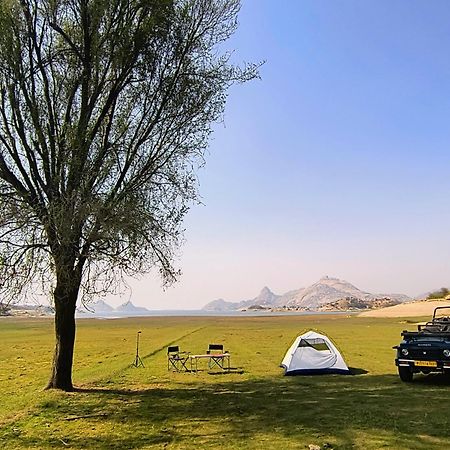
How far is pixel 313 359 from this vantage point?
21.1 metres

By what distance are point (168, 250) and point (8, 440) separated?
7.42 metres

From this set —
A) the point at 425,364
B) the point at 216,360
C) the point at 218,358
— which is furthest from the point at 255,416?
the point at 216,360

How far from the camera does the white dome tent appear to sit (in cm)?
2062

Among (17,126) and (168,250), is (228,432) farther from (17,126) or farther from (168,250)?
(17,126)

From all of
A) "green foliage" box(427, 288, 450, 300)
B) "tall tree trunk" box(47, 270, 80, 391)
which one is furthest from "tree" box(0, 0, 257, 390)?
"green foliage" box(427, 288, 450, 300)

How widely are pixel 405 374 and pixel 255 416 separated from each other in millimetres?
7264

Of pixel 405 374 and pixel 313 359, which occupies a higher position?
pixel 313 359

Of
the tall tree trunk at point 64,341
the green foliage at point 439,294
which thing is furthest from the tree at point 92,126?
the green foliage at point 439,294

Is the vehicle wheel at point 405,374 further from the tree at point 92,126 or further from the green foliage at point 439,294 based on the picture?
the green foliage at point 439,294

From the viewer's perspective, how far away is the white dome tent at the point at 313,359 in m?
20.6

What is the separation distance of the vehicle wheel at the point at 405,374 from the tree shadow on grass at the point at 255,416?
0.27m

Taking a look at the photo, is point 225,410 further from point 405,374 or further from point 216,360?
point 216,360

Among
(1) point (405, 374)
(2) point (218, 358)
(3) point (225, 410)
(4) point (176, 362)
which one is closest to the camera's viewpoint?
(3) point (225, 410)

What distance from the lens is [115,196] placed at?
51.8 feet
